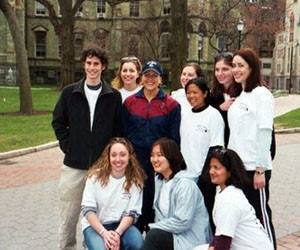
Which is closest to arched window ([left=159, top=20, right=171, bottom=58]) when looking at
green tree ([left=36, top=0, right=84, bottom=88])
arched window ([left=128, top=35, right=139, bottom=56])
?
arched window ([left=128, top=35, right=139, bottom=56])

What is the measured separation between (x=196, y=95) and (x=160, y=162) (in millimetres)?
718

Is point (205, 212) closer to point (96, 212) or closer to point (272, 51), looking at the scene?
point (96, 212)

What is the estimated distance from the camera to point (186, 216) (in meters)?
4.29

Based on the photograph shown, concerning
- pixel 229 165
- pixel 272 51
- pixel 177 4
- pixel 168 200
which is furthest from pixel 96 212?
pixel 272 51

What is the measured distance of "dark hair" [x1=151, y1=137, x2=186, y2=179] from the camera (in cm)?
441

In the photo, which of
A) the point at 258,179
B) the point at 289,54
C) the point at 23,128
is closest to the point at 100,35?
the point at 289,54

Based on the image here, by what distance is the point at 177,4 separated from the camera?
19.1 metres

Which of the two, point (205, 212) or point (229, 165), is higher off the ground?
point (229, 165)

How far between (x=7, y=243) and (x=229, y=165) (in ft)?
9.57

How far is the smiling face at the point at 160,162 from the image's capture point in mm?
4426

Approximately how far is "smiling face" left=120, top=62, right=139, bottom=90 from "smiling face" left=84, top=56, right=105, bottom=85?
0.48 meters

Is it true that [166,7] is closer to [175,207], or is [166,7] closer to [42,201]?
[42,201]

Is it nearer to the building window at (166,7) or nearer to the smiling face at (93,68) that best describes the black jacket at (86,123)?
the smiling face at (93,68)

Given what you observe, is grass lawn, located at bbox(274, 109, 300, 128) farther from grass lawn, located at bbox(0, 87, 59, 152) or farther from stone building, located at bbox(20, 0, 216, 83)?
stone building, located at bbox(20, 0, 216, 83)
